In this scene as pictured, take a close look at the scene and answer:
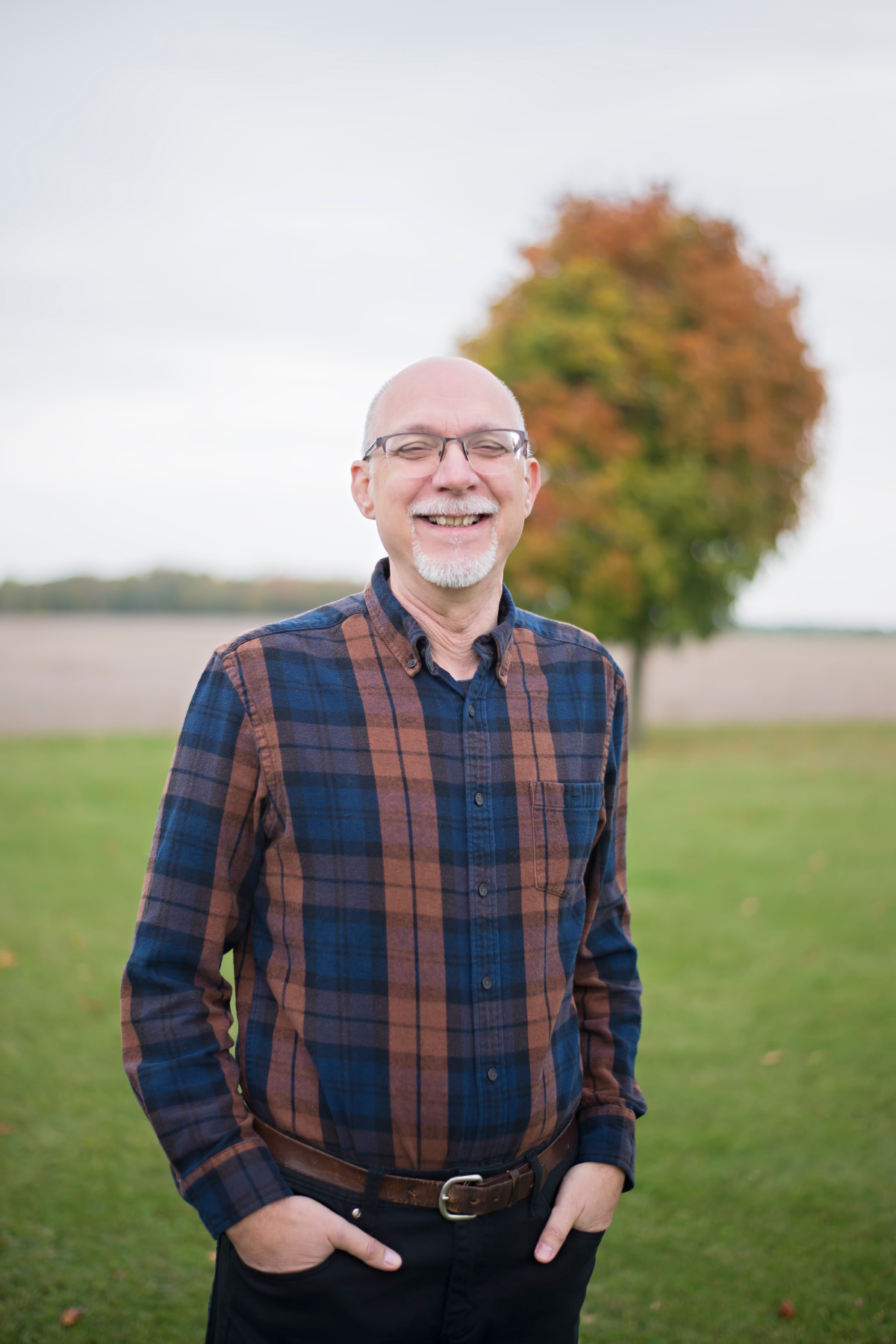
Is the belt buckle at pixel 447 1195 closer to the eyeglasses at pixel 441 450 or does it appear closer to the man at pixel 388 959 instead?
the man at pixel 388 959

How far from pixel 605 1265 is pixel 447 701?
3.20m

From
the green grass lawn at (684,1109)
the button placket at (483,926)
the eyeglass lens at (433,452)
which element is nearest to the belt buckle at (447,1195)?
the button placket at (483,926)

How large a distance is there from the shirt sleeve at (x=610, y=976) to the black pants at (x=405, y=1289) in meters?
0.38

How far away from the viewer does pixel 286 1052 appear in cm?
209

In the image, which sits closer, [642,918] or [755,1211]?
[755,1211]

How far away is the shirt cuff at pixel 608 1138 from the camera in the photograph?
7.63 ft

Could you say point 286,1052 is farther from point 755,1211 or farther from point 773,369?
point 773,369

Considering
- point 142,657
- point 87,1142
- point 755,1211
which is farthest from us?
point 142,657

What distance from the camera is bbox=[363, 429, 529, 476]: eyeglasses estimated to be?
7.46 feet

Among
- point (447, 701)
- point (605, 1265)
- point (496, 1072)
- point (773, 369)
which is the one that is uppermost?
point (773, 369)

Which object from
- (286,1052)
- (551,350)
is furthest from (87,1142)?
(551,350)

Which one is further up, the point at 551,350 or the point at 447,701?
the point at 551,350

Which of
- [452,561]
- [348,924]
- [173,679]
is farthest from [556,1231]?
[173,679]

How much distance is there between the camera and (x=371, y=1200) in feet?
6.63
